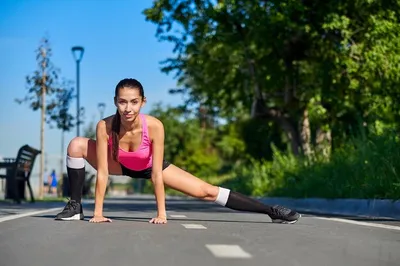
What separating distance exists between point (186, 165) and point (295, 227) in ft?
206

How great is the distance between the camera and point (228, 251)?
5.07m

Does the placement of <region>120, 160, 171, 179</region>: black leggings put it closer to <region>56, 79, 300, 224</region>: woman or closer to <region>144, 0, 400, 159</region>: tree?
<region>56, 79, 300, 224</region>: woman

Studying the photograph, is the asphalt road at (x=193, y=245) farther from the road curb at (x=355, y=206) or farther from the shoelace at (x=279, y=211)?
the road curb at (x=355, y=206)

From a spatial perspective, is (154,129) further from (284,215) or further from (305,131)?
(305,131)

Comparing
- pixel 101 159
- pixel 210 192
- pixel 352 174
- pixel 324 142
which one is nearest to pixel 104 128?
pixel 101 159

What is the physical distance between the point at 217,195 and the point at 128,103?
153cm

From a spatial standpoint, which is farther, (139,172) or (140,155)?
(139,172)

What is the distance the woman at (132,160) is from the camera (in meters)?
7.71

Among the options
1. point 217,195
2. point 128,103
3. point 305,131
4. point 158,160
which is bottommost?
point 217,195

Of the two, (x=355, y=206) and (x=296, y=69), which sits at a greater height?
(x=296, y=69)

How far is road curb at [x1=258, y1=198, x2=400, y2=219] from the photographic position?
10966mm

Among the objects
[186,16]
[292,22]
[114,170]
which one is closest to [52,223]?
[114,170]

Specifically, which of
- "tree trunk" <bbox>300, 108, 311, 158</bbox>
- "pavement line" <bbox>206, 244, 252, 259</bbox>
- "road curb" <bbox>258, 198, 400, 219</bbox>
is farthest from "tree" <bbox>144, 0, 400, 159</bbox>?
"pavement line" <bbox>206, 244, 252, 259</bbox>

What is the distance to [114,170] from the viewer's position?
8.19m
